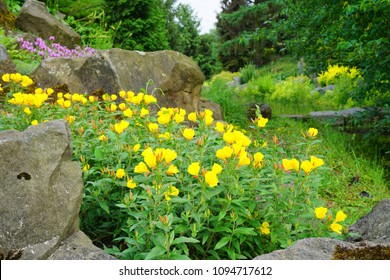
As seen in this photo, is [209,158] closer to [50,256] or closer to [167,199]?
[167,199]

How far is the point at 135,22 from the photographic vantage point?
1322cm

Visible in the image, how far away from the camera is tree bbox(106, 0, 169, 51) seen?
1323 centimetres

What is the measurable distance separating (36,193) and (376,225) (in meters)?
1.89

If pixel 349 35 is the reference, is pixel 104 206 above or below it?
below

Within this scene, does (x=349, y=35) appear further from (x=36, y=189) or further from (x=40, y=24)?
(x=40, y=24)

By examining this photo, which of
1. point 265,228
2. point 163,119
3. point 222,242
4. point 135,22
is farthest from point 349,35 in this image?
point 135,22

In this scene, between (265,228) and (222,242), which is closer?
(222,242)

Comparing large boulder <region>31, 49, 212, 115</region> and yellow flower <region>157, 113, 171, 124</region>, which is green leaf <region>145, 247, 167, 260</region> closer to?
yellow flower <region>157, 113, 171, 124</region>

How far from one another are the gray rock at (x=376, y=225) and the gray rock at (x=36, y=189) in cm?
163

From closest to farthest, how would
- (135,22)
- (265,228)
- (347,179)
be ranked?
(265,228), (347,179), (135,22)

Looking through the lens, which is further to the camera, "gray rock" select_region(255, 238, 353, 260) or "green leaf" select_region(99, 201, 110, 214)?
"green leaf" select_region(99, 201, 110, 214)

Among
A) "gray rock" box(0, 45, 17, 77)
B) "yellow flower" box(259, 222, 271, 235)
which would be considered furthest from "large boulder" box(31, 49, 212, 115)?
"yellow flower" box(259, 222, 271, 235)

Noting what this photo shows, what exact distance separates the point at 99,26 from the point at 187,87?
298 inches

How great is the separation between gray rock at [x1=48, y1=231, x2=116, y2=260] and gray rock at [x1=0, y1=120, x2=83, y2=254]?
49 millimetres
